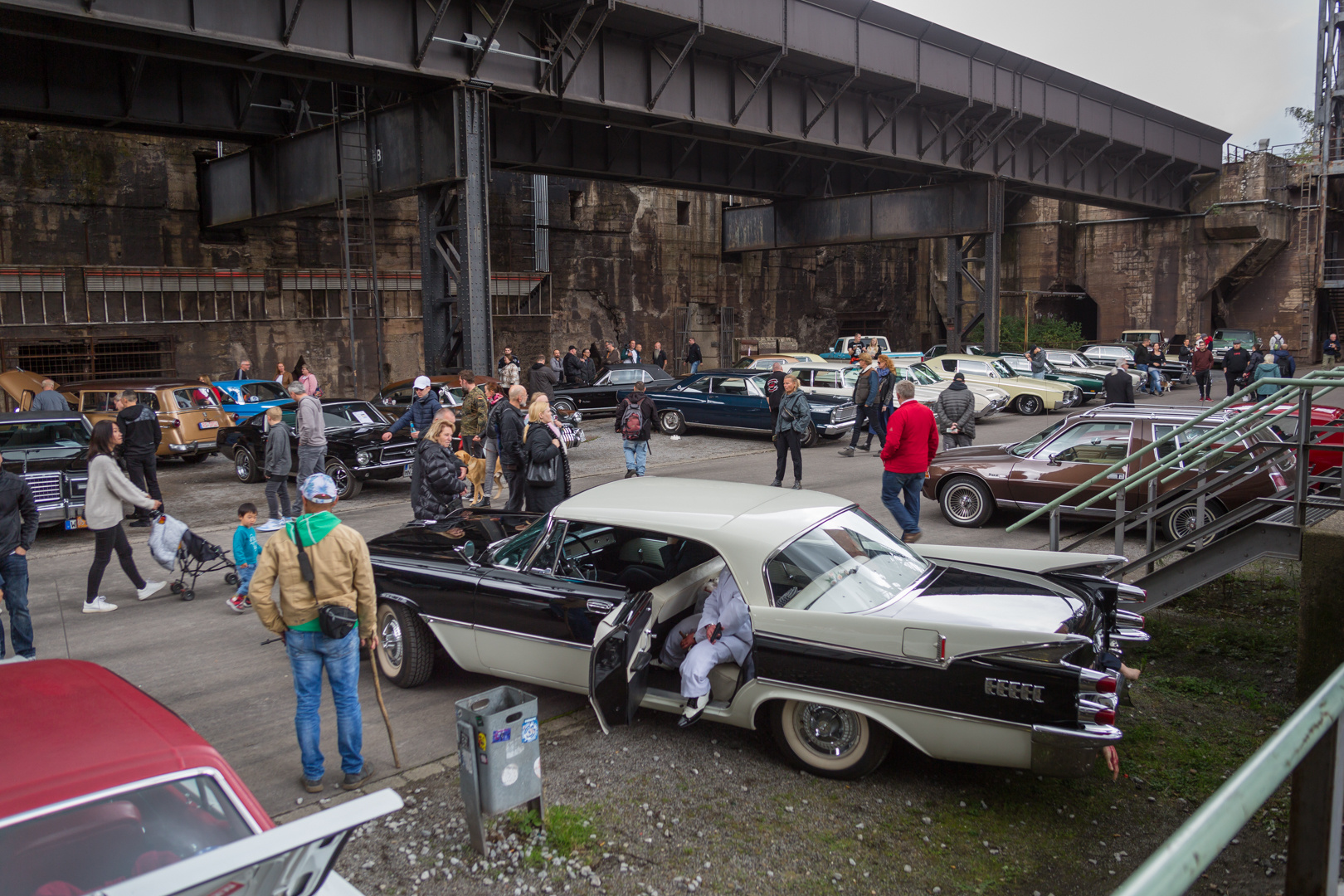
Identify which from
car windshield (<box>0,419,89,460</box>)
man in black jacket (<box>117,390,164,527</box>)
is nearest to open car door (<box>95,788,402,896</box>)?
man in black jacket (<box>117,390,164,527</box>)

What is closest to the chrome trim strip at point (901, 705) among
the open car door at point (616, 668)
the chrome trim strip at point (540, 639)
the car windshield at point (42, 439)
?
the open car door at point (616, 668)

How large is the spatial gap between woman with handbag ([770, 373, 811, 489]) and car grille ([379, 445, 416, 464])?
5503mm

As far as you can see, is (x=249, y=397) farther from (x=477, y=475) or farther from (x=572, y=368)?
(x=572, y=368)

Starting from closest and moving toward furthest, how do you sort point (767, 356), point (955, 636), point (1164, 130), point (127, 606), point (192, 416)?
1. point (955, 636)
2. point (127, 606)
3. point (192, 416)
4. point (767, 356)
5. point (1164, 130)

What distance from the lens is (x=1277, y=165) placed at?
1510 inches

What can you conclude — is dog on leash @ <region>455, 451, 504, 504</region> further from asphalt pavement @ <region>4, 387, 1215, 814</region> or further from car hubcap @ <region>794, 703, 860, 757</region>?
car hubcap @ <region>794, 703, 860, 757</region>

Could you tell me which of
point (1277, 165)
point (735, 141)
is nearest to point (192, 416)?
point (735, 141)

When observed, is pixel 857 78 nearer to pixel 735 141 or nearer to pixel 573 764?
pixel 735 141

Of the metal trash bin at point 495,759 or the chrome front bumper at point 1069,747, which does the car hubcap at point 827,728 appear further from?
the metal trash bin at point 495,759

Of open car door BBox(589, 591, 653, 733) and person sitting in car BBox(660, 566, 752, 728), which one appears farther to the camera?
person sitting in car BBox(660, 566, 752, 728)

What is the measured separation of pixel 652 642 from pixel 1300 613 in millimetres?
3899

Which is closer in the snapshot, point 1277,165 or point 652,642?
point 652,642

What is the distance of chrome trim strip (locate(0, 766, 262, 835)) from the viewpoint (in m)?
2.65

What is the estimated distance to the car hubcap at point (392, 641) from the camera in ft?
21.3
